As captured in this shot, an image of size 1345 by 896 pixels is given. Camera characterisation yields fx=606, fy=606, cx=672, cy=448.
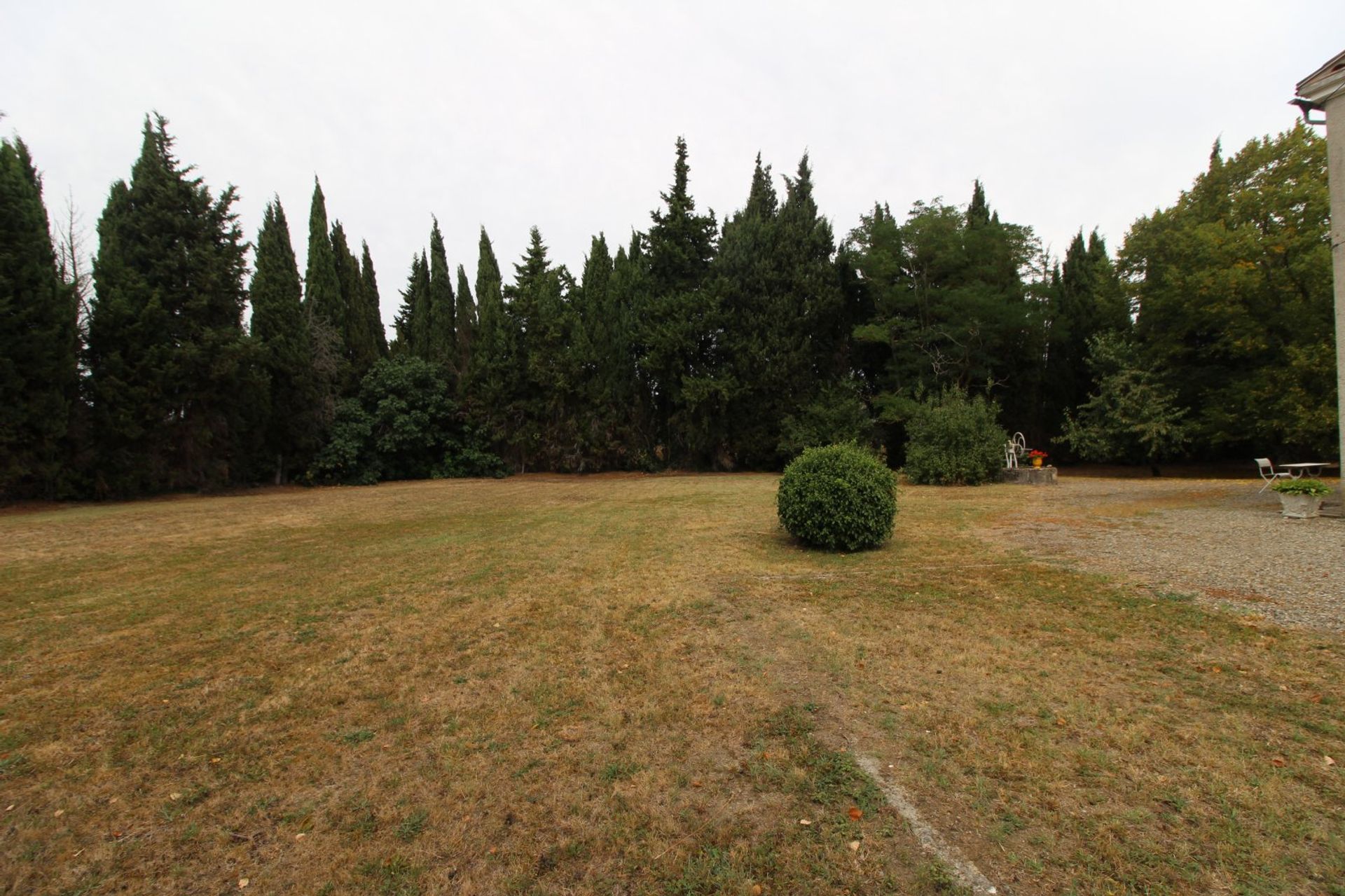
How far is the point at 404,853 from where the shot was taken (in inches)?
88.3

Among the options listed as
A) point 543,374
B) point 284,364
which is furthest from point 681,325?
point 284,364

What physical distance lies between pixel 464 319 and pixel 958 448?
2587 cm

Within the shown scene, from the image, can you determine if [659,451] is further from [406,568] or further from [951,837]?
[951,837]

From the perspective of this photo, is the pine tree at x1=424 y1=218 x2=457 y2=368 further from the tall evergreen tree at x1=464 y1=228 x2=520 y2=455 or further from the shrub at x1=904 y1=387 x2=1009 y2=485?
the shrub at x1=904 y1=387 x2=1009 y2=485

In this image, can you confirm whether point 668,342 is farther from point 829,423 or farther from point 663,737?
point 663,737

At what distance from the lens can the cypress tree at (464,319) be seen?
101ft

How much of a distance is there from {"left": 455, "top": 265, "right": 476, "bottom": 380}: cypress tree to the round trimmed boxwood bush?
989 inches

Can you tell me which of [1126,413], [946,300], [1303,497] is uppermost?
[946,300]

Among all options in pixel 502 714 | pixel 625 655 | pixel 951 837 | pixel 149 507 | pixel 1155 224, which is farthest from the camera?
pixel 1155 224

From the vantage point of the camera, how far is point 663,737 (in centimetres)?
306

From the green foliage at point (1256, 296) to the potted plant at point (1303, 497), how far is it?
12.0 m

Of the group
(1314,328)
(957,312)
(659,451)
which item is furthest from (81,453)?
(1314,328)

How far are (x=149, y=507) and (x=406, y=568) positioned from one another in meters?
12.7

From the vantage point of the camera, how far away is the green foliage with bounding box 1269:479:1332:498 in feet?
27.0
